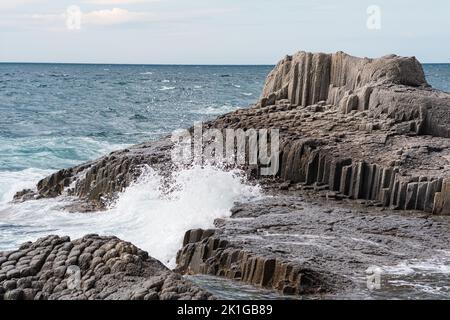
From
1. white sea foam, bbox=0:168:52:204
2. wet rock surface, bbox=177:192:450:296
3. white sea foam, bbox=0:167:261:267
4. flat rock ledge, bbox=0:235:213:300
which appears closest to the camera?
flat rock ledge, bbox=0:235:213:300

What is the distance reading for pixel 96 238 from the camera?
9.56 meters

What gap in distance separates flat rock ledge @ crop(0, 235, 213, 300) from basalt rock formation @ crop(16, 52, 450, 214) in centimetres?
643

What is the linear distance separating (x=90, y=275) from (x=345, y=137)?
8399 millimetres

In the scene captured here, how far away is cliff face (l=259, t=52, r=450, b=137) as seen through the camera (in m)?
16.3

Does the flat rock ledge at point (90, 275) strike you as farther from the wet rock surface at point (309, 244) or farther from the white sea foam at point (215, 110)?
the white sea foam at point (215, 110)

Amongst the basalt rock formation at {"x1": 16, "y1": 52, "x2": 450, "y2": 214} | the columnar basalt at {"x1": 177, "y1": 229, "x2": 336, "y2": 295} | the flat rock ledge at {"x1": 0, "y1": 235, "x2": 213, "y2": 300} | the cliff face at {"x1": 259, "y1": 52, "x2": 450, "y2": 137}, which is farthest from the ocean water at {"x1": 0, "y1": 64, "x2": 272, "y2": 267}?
the cliff face at {"x1": 259, "y1": 52, "x2": 450, "y2": 137}

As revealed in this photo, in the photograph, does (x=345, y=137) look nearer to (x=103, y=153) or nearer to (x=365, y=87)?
(x=365, y=87)

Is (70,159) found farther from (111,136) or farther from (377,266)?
(377,266)

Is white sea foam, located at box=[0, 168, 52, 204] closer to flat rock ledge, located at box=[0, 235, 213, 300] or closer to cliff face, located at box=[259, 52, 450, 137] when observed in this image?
cliff face, located at box=[259, 52, 450, 137]

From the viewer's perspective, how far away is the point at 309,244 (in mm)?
11453

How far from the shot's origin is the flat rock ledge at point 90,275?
812 centimetres

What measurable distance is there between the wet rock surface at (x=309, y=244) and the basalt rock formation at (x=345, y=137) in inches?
30.0

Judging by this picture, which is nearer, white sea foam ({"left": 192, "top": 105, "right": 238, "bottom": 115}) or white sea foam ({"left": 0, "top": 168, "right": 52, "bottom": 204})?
white sea foam ({"left": 0, "top": 168, "right": 52, "bottom": 204})
